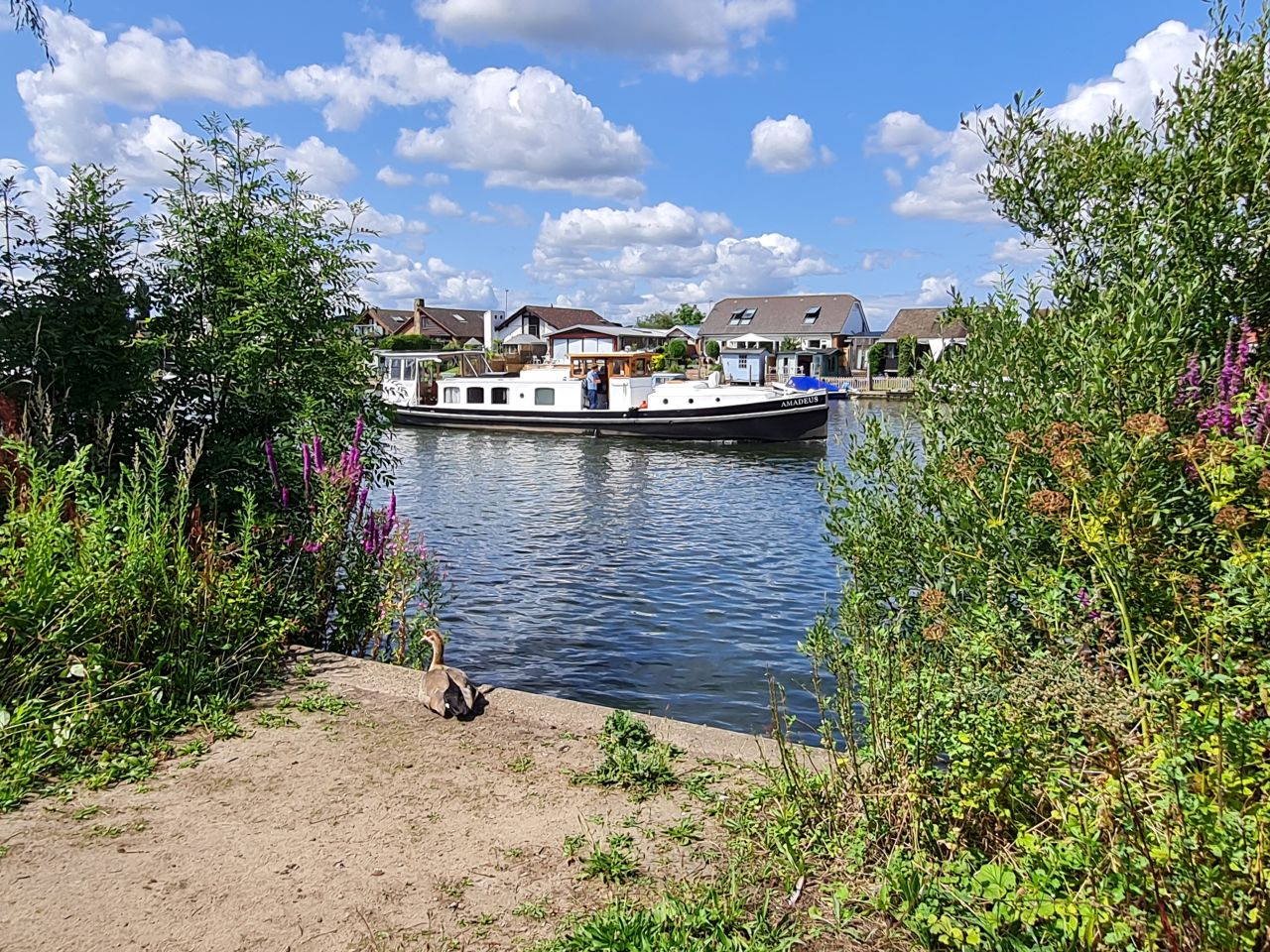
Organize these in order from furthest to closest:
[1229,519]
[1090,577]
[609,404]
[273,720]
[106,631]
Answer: [609,404]
[273,720]
[106,631]
[1090,577]
[1229,519]

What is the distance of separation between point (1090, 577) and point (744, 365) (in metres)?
58.1

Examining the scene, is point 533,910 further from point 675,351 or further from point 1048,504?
point 675,351

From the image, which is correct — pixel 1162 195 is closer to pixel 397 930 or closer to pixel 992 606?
pixel 992 606

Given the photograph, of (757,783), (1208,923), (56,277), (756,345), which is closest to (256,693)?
(757,783)

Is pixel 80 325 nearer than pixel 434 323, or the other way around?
pixel 80 325

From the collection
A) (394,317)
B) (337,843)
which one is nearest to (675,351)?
(394,317)

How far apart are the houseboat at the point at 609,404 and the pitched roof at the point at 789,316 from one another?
36.2 m

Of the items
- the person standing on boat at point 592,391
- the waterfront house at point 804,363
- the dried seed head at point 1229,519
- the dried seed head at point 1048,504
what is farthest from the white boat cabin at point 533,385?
the dried seed head at point 1229,519

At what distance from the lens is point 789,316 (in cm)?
7381

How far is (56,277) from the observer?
621 centimetres

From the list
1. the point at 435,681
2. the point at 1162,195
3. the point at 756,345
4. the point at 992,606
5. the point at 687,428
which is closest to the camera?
the point at 992,606

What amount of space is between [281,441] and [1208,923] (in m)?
5.88

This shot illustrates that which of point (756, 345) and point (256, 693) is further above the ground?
point (756, 345)

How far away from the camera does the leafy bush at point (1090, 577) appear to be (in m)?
2.38
